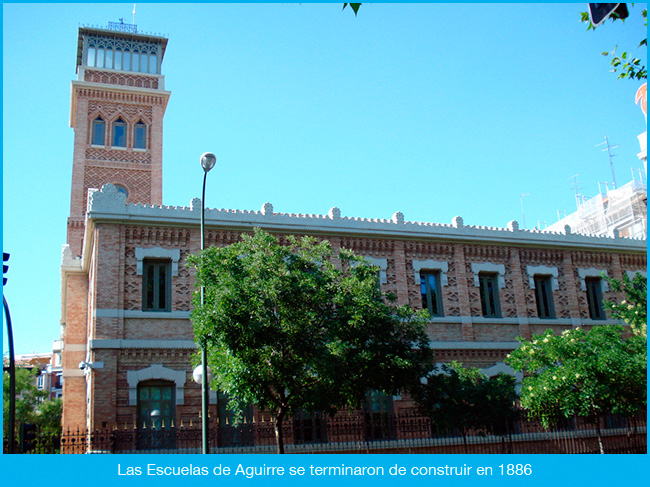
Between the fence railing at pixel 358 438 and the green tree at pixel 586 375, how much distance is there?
6.34ft

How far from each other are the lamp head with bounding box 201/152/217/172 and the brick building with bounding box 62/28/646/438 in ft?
17.4

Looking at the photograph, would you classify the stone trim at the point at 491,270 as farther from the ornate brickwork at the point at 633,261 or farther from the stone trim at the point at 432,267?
the ornate brickwork at the point at 633,261

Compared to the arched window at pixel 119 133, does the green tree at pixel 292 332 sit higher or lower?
lower

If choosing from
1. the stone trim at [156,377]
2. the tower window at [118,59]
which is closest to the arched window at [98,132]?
the tower window at [118,59]

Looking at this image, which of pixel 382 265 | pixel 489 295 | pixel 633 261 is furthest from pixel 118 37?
pixel 633 261

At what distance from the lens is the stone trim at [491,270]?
23.9 m

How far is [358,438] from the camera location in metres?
19.8

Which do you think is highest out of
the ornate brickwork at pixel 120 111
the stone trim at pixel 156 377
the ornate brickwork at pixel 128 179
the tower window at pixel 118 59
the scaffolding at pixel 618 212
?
the tower window at pixel 118 59

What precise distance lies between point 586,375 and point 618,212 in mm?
23603

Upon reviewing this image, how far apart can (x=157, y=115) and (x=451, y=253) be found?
1971cm

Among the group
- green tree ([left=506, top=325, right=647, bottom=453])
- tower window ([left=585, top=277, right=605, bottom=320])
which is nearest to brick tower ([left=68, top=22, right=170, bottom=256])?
tower window ([left=585, top=277, right=605, bottom=320])

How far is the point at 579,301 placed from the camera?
25.2 m

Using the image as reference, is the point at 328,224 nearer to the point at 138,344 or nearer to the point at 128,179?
the point at 138,344
